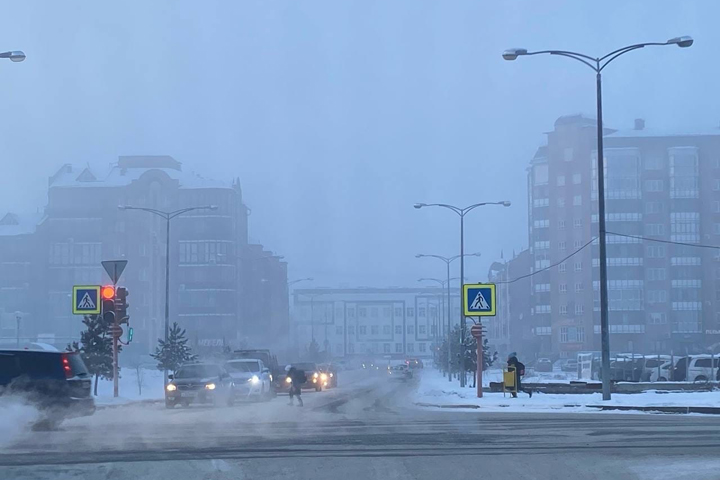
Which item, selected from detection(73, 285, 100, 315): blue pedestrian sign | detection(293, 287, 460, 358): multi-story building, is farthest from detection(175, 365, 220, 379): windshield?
detection(293, 287, 460, 358): multi-story building

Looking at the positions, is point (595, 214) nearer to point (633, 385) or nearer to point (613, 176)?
point (613, 176)

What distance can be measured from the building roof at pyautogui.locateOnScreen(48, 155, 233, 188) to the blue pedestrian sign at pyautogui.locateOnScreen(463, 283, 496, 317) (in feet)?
271

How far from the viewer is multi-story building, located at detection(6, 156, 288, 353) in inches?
4306

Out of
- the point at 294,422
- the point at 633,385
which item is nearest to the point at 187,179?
the point at 633,385

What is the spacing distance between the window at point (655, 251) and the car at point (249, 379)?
82.5 meters

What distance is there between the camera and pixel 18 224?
4862 inches

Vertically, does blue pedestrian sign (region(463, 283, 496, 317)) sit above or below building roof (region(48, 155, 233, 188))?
below

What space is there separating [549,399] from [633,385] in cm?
1235

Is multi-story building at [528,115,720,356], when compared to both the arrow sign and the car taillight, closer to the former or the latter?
the arrow sign

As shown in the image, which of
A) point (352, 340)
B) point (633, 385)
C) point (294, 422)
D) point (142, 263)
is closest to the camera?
point (294, 422)

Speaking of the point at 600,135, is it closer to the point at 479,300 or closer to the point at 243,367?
the point at 479,300

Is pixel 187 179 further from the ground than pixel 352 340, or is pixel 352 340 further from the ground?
pixel 187 179

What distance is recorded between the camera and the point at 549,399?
32719 millimetres

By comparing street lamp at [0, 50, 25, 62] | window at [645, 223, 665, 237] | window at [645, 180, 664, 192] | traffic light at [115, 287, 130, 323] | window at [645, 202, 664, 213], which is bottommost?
traffic light at [115, 287, 130, 323]
